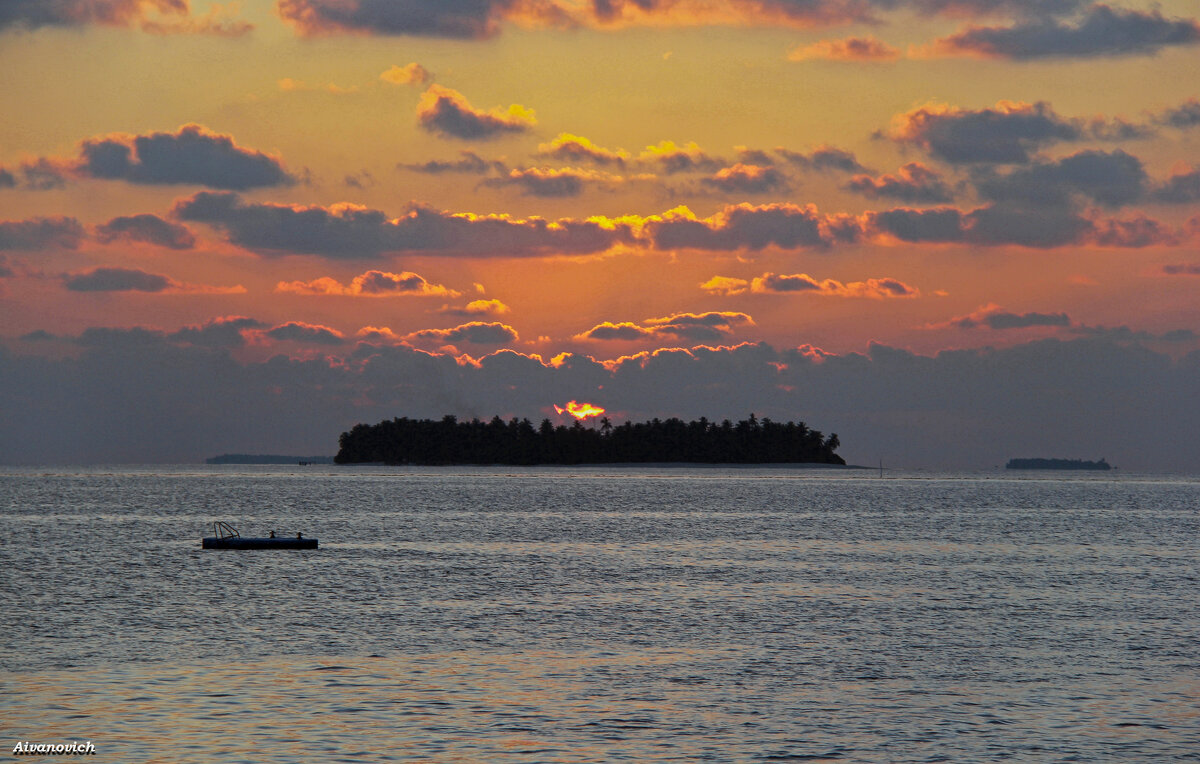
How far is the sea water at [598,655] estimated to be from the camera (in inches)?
1234

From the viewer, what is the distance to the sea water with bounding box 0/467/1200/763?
31344mm

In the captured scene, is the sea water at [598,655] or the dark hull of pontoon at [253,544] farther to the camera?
the dark hull of pontoon at [253,544]

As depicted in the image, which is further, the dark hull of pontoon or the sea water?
the dark hull of pontoon

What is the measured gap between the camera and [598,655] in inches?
1734

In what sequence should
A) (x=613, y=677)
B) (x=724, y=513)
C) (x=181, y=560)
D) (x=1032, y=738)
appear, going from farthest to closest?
(x=724, y=513) < (x=181, y=560) < (x=613, y=677) < (x=1032, y=738)

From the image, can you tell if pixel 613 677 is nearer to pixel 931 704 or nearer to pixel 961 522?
pixel 931 704

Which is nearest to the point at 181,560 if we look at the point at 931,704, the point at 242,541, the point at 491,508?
the point at 242,541

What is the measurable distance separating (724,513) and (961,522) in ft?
109

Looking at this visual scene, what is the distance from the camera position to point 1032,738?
3198 centimetres

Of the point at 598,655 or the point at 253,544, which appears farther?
the point at 253,544

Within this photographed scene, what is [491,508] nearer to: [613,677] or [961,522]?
[961,522]

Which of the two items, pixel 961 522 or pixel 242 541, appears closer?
pixel 242 541

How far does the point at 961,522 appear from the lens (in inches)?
5940

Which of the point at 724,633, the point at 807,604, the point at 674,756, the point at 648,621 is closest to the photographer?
the point at 674,756
